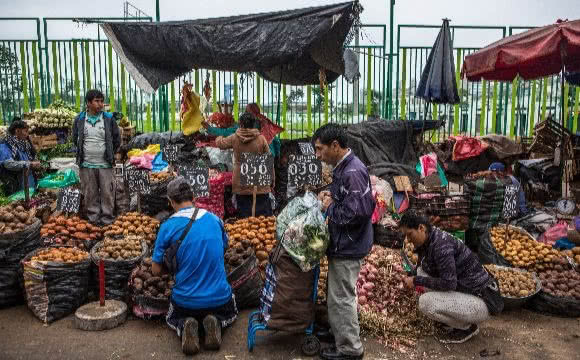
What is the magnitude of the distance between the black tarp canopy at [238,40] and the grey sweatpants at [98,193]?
4.26ft

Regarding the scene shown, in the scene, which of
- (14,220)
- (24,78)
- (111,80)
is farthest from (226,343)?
(24,78)

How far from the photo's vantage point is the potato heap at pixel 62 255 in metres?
4.93

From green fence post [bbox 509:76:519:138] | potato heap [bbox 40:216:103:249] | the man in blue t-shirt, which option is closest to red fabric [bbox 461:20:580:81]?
green fence post [bbox 509:76:519:138]

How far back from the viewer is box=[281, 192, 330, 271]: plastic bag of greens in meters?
3.97

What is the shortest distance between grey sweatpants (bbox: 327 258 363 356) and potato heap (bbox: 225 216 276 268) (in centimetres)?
146

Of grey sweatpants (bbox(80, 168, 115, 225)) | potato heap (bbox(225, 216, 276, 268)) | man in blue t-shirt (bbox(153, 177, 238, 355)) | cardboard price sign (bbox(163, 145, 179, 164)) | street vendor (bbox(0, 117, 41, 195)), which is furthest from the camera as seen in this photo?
cardboard price sign (bbox(163, 145, 179, 164))

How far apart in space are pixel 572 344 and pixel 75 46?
1060 cm

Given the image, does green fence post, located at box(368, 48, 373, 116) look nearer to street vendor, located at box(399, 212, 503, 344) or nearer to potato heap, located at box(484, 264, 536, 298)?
potato heap, located at box(484, 264, 536, 298)

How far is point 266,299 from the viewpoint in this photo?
430 centimetres

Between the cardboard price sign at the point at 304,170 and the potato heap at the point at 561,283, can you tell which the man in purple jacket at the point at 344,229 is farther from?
the potato heap at the point at 561,283

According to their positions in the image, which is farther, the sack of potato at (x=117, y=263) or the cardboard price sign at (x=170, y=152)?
the cardboard price sign at (x=170, y=152)

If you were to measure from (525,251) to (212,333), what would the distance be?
12.5 ft

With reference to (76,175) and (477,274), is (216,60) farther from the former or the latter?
(477,274)

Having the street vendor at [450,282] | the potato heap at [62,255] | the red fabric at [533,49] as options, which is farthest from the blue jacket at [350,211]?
the red fabric at [533,49]
